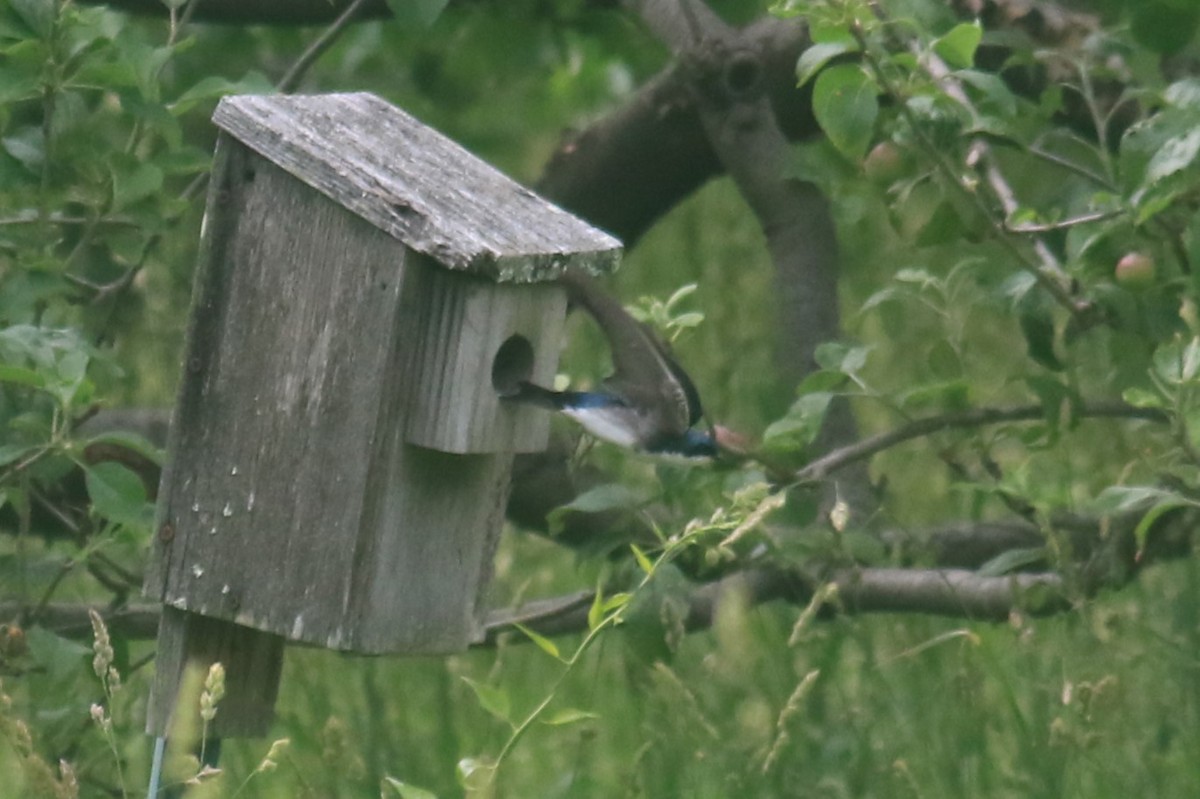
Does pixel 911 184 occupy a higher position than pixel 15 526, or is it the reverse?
pixel 911 184

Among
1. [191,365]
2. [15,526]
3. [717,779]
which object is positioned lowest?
[717,779]

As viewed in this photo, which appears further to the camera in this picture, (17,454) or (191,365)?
(17,454)

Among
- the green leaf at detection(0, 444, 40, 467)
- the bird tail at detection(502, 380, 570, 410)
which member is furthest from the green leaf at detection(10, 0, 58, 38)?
the bird tail at detection(502, 380, 570, 410)

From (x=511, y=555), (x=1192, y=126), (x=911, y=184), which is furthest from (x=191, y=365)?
(x=511, y=555)

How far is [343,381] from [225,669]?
0.43 meters

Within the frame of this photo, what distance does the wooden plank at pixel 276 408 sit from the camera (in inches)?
86.5

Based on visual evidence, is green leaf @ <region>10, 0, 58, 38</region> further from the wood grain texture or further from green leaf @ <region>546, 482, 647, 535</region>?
green leaf @ <region>546, 482, 647, 535</region>

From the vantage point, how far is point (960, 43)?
8.72 ft

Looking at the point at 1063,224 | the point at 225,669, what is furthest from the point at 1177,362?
the point at 225,669

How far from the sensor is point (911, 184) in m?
3.01

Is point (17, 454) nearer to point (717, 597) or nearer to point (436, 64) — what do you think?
point (717, 597)

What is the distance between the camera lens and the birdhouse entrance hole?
240cm

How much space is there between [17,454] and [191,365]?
1.24ft

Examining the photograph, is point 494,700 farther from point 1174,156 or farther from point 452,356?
point 1174,156
